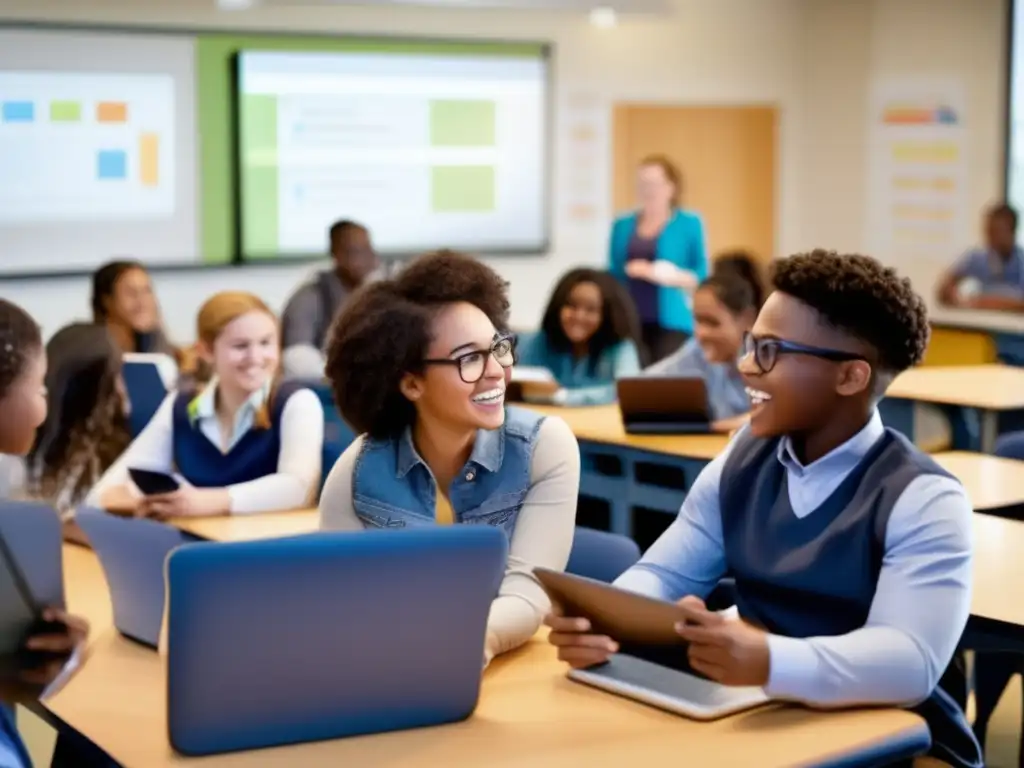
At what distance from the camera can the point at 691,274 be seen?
7586 millimetres

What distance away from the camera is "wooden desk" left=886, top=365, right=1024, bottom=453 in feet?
18.4

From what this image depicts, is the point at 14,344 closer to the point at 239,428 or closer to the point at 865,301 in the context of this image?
the point at 865,301

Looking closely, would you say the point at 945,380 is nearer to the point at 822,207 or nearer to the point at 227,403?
the point at 227,403

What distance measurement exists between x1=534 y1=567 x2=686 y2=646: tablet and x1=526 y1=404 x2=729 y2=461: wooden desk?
85.3 inches

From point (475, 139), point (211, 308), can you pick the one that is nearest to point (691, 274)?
point (475, 139)

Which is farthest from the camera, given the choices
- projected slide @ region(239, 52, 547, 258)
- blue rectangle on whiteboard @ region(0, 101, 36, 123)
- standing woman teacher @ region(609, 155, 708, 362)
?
projected slide @ region(239, 52, 547, 258)

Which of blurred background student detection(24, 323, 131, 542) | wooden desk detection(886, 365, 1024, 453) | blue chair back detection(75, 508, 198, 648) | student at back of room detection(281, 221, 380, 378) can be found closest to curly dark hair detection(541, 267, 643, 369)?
wooden desk detection(886, 365, 1024, 453)

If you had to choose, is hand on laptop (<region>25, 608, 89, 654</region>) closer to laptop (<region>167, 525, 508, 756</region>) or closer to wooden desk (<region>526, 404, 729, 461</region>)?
laptop (<region>167, 525, 508, 756</region>)

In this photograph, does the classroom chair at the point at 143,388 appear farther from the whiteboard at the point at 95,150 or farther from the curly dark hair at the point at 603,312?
the whiteboard at the point at 95,150

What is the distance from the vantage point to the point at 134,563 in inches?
96.0

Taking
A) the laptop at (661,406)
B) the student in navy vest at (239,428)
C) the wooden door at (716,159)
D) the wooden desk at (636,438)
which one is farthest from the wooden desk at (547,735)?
the wooden door at (716,159)

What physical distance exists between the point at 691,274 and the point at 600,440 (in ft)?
9.68

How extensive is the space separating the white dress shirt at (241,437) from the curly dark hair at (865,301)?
1656 millimetres

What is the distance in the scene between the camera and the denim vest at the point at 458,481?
2633 millimetres
